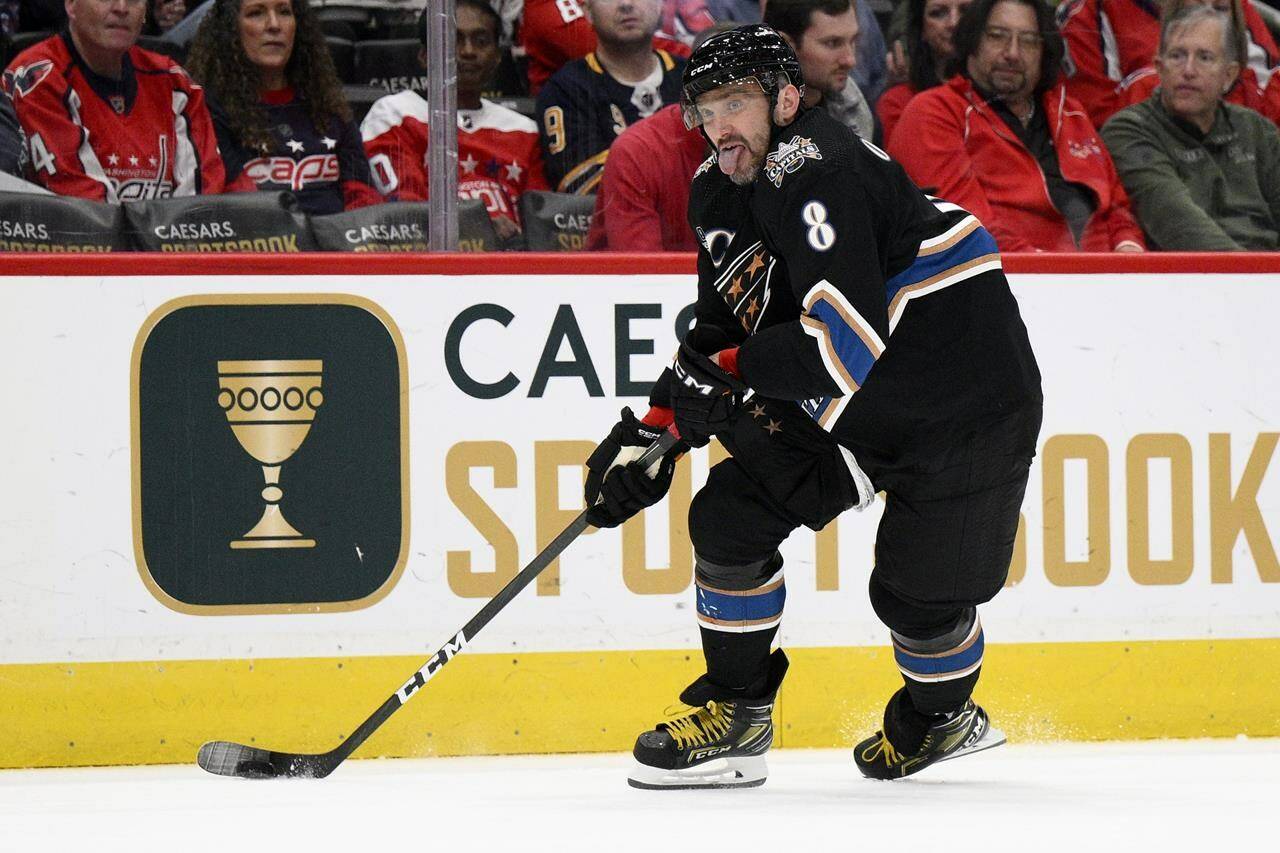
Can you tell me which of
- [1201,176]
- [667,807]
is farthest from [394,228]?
[1201,176]

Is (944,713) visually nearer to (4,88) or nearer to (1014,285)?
(1014,285)

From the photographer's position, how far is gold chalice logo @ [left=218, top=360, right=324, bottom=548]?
3.04 m

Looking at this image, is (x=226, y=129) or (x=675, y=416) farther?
(x=226, y=129)

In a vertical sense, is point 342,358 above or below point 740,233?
below

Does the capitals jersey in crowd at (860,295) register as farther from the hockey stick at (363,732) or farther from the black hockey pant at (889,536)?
the hockey stick at (363,732)

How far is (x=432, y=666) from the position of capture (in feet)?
8.94

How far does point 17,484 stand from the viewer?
2957 mm

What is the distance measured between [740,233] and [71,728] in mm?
1546

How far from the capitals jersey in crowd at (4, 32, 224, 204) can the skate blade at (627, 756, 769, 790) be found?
4.61ft

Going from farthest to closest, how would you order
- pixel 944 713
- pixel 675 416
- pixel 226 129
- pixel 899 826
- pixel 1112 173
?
pixel 1112 173 < pixel 226 129 < pixel 944 713 < pixel 675 416 < pixel 899 826

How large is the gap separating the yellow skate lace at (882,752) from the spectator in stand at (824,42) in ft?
4.09

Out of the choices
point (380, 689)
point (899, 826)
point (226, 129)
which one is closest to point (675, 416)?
point (899, 826)

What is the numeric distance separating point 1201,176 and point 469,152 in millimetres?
1555

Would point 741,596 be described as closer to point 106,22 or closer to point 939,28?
point 939,28
